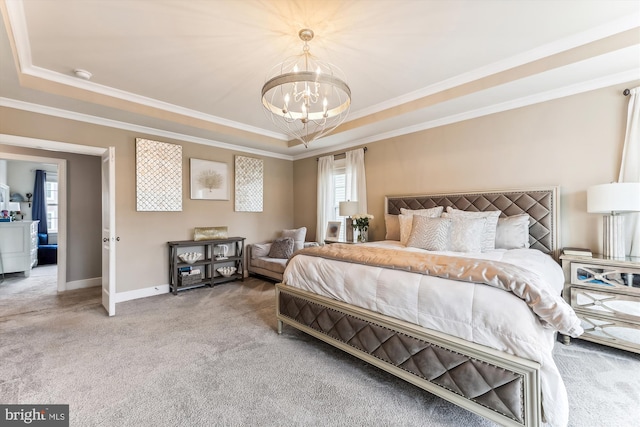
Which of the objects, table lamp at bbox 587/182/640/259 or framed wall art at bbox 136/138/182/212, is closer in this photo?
table lamp at bbox 587/182/640/259

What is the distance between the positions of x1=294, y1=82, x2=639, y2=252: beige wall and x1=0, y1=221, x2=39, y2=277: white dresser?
23.1 feet

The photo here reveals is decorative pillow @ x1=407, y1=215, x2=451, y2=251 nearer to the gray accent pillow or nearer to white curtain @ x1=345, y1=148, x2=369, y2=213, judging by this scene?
white curtain @ x1=345, y1=148, x2=369, y2=213

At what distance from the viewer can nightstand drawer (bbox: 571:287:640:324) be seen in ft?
7.89

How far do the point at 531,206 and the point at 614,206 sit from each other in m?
0.75

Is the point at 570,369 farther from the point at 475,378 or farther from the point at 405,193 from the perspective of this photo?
the point at 405,193

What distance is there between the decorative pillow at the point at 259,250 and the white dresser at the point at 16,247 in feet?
14.6

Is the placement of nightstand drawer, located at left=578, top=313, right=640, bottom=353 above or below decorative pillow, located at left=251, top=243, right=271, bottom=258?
below

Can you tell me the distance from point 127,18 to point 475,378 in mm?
3551

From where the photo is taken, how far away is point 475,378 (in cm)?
159

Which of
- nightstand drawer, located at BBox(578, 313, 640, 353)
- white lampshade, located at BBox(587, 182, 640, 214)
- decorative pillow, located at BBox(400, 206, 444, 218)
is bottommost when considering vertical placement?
nightstand drawer, located at BBox(578, 313, 640, 353)

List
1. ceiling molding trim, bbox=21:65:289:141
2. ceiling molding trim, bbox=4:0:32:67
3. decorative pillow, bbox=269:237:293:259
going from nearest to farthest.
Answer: ceiling molding trim, bbox=4:0:32:67 → ceiling molding trim, bbox=21:65:289:141 → decorative pillow, bbox=269:237:293:259

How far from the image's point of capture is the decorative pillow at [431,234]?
3.07m

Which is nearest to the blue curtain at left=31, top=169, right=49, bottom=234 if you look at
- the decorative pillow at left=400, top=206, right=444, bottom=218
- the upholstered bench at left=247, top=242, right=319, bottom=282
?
the upholstered bench at left=247, top=242, right=319, bottom=282

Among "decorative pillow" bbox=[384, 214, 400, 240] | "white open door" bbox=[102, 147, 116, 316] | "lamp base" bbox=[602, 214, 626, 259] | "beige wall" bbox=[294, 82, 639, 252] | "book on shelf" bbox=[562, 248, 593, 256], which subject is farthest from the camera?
"decorative pillow" bbox=[384, 214, 400, 240]
